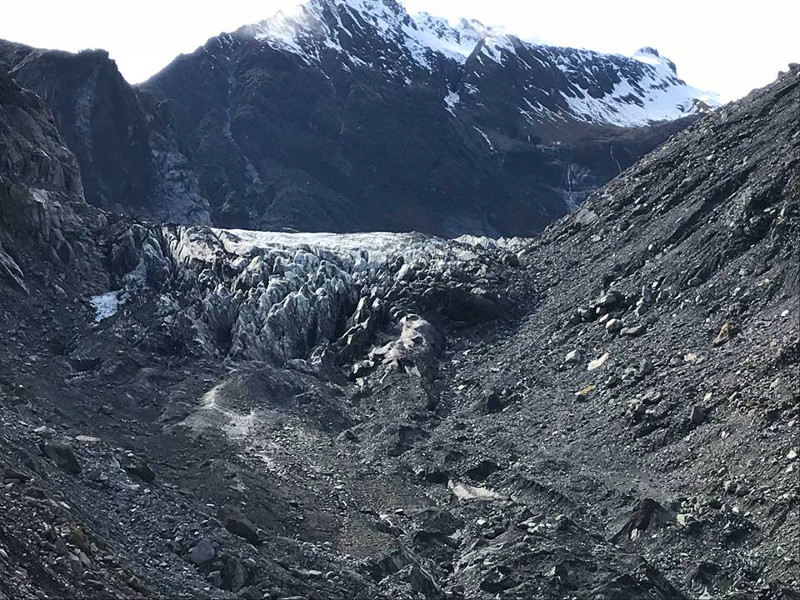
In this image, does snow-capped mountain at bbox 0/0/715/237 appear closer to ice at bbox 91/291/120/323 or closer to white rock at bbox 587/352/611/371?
ice at bbox 91/291/120/323

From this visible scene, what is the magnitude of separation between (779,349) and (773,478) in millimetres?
6234

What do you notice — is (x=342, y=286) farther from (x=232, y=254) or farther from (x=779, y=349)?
(x=779, y=349)

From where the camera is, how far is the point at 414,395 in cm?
4803

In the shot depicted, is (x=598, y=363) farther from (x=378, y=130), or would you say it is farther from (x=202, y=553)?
(x=378, y=130)

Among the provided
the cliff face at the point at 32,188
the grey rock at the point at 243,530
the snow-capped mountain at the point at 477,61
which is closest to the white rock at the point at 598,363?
the grey rock at the point at 243,530

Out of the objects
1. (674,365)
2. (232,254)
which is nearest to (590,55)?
(232,254)

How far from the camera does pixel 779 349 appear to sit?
38.5 metres

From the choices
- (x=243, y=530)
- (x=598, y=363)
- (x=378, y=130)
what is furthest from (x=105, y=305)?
(x=378, y=130)

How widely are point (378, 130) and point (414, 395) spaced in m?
83.4

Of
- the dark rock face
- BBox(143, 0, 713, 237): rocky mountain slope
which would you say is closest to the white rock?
the dark rock face

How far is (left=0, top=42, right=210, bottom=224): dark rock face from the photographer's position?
9012 cm

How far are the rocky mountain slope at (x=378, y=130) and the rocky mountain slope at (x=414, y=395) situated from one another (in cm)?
4713

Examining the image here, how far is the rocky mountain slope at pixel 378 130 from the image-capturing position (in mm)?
115625

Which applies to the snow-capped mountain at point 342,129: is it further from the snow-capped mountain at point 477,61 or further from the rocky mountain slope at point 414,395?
the rocky mountain slope at point 414,395
